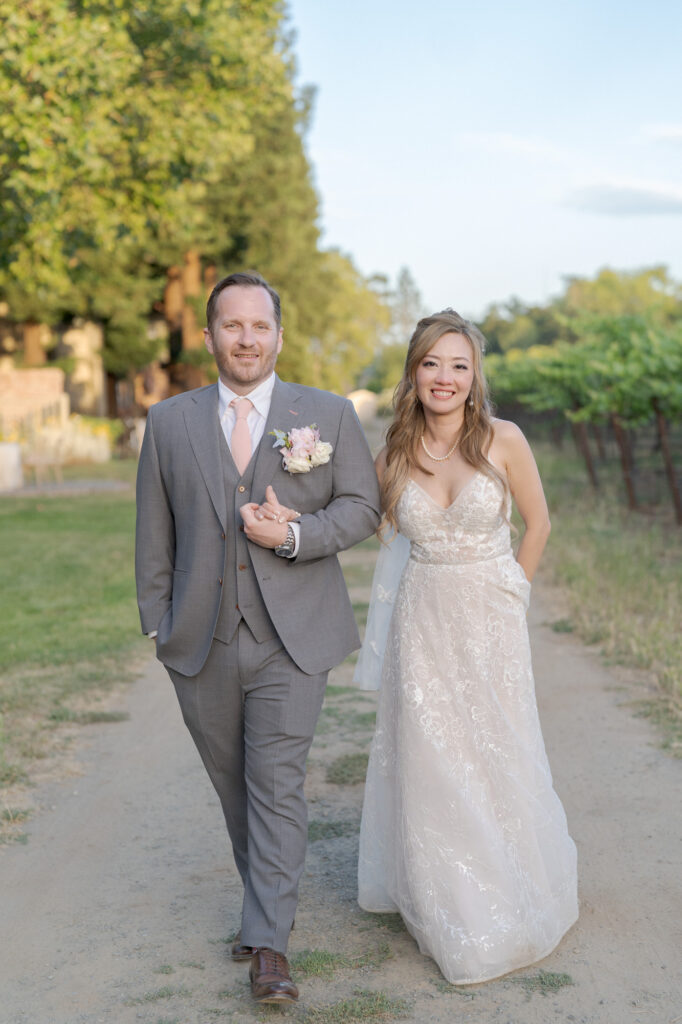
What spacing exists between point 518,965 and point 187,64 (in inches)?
529

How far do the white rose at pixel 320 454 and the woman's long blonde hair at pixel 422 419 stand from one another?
475mm

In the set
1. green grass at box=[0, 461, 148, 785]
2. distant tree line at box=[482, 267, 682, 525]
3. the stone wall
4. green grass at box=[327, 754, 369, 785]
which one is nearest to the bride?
green grass at box=[327, 754, 369, 785]

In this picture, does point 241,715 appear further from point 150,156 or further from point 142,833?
point 150,156

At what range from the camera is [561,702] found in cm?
720

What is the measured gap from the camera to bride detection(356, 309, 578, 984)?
147 inches

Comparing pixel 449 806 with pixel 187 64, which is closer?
pixel 449 806

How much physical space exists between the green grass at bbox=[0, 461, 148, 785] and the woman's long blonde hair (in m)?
3.05

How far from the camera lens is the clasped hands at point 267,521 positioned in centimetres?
342

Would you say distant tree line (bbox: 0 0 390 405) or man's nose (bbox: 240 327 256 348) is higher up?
distant tree line (bbox: 0 0 390 405)

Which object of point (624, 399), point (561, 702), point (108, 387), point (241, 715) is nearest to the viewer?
point (241, 715)

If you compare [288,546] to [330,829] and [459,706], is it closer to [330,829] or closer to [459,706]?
[459,706]

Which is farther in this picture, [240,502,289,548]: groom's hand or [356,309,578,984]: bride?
[356,309,578,984]: bride

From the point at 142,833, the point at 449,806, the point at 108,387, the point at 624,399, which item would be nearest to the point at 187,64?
the point at 624,399

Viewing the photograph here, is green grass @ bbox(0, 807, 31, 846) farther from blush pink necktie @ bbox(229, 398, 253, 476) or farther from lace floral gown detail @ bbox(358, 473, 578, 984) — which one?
blush pink necktie @ bbox(229, 398, 253, 476)
